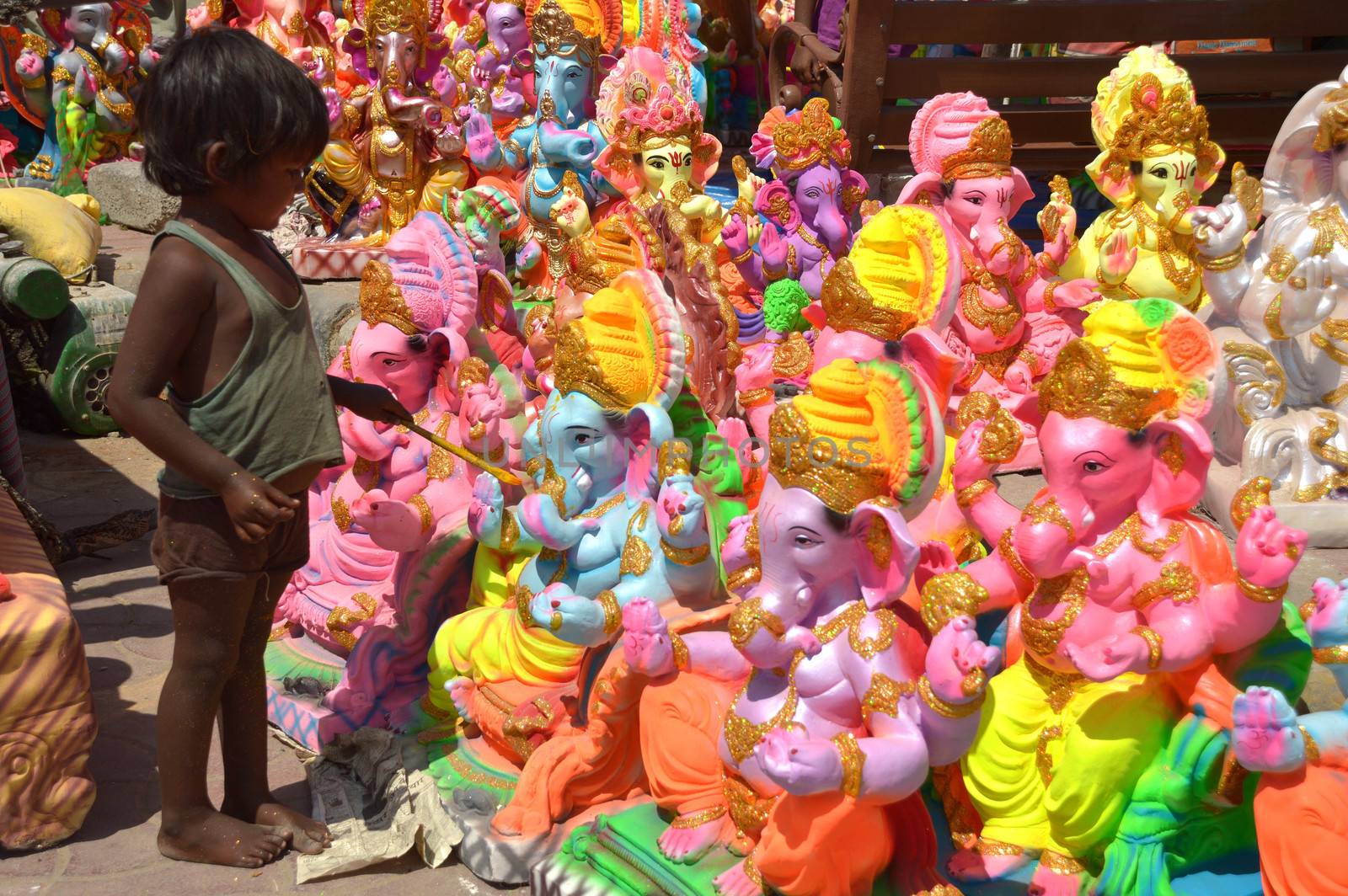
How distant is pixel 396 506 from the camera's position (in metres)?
3.39

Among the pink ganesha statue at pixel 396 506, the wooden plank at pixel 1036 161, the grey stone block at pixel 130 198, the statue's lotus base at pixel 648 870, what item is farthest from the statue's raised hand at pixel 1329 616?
the grey stone block at pixel 130 198

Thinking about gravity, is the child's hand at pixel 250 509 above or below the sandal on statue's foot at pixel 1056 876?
above

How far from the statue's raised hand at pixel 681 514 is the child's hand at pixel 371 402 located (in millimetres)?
634

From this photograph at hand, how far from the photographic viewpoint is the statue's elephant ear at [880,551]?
242 cm

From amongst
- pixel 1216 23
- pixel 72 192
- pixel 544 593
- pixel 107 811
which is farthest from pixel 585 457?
pixel 72 192

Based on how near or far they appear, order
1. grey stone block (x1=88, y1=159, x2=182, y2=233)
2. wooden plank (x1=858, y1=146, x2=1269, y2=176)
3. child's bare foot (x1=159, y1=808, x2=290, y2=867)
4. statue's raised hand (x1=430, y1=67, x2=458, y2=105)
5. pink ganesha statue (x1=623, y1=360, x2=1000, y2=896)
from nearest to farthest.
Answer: pink ganesha statue (x1=623, y1=360, x2=1000, y2=896) → child's bare foot (x1=159, y1=808, x2=290, y2=867) → statue's raised hand (x1=430, y1=67, x2=458, y2=105) → wooden plank (x1=858, y1=146, x2=1269, y2=176) → grey stone block (x1=88, y1=159, x2=182, y2=233)

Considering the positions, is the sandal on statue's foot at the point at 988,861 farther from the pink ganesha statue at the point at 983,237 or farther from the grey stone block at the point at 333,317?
the grey stone block at the point at 333,317

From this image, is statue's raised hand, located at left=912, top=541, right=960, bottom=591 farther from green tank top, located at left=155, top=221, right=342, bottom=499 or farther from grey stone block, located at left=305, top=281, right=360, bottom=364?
grey stone block, located at left=305, top=281, right=360, bottom=364

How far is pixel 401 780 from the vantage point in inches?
126

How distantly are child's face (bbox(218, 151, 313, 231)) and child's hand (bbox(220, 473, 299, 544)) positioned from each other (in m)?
0.51

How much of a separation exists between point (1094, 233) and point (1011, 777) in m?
3.25

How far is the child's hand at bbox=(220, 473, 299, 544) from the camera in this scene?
258 centimetres

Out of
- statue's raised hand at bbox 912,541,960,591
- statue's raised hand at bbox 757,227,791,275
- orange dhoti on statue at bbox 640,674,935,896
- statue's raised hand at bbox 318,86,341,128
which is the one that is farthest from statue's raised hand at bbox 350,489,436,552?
statue's raised hand at bbox 318,86,341,128

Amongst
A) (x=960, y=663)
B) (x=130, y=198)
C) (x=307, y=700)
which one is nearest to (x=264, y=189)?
(x=307, y=700)
